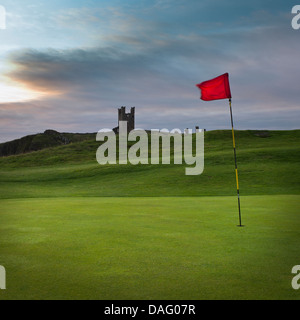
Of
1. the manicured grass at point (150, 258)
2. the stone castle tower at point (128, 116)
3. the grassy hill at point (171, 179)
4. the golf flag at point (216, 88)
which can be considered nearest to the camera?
the manicured grass at point (150, 258)

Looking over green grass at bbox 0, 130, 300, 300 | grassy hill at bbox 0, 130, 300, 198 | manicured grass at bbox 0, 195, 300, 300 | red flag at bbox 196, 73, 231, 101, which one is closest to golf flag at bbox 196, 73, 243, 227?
red flag at bbox 196, 73, 231, 101

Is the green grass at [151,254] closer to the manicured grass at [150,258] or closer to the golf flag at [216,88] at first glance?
the manicured grass at [150,258]

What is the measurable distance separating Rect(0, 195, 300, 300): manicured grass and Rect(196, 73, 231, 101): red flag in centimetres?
504

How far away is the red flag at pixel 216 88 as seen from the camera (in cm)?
1441

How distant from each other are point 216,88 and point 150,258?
8942 mm

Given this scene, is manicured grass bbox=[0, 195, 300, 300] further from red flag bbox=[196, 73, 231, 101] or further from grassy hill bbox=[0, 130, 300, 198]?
grassy hill bbox=[0, 130, 300, 198]

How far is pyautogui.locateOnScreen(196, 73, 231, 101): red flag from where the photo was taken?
14.4 m

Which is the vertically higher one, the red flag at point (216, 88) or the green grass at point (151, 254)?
the red flag at point (216, 88)

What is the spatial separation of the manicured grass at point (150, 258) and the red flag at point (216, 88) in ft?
16.5

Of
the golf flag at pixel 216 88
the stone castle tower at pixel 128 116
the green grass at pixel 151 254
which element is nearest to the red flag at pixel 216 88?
the golf flag at pixel 216 88

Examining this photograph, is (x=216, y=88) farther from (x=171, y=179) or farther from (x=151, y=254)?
(x=171, y=179)
